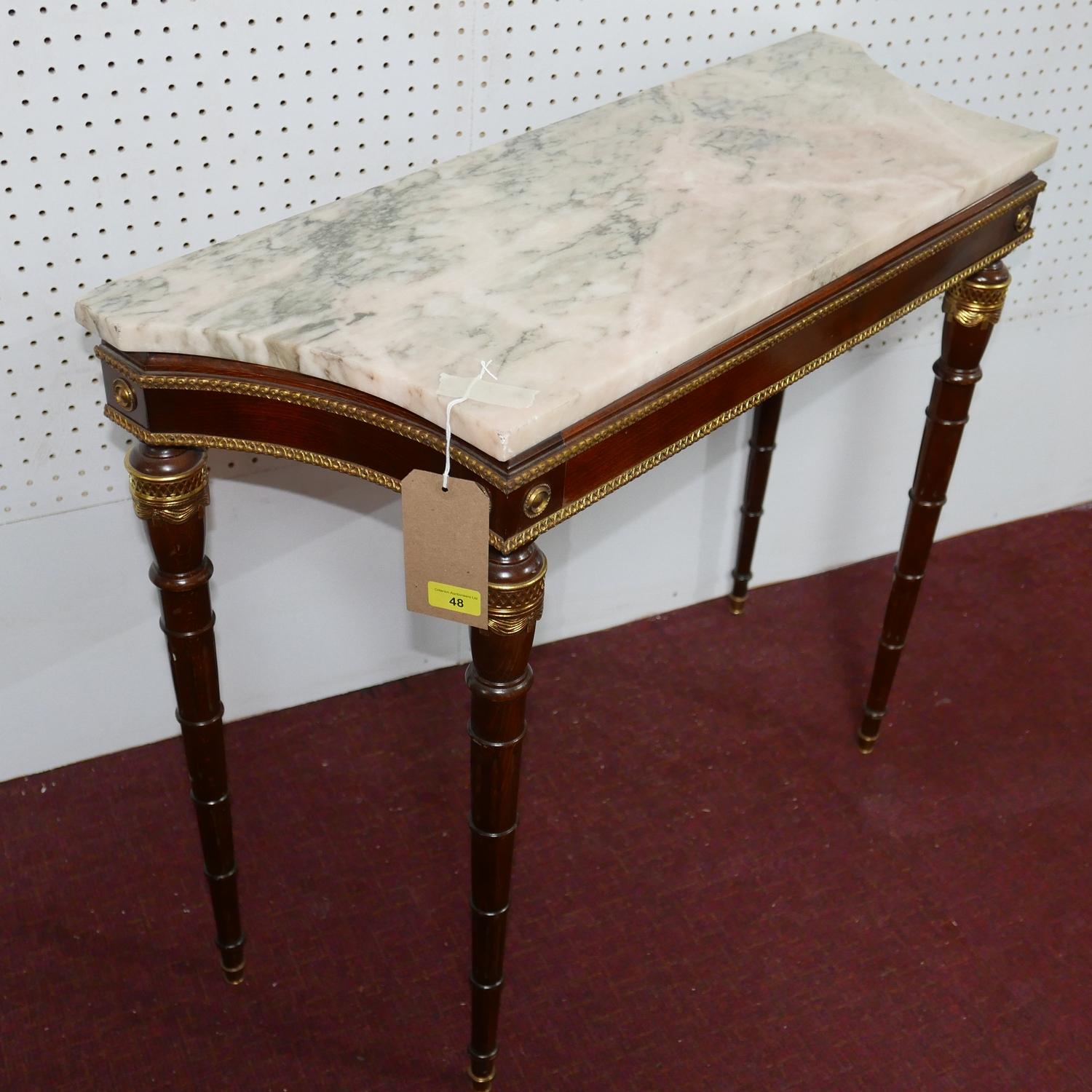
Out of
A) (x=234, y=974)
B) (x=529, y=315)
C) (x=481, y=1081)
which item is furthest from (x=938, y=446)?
(x=234, y=974)

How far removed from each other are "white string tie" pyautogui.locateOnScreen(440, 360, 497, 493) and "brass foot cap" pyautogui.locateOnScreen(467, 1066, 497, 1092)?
99 centimetres

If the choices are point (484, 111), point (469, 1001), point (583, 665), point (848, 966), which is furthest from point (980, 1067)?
point (484, 111)

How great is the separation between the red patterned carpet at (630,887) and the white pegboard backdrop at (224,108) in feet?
2.04

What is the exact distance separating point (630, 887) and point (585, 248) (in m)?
1.13

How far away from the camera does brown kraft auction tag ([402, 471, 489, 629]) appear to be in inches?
55.4

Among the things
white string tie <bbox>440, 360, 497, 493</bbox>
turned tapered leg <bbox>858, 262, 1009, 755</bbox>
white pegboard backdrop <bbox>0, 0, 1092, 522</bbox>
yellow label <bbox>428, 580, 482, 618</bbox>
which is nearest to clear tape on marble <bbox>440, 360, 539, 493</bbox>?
white string tie <bbox>440, 360, 497, 493</bbox>

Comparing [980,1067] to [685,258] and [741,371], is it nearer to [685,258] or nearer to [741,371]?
[741,371]

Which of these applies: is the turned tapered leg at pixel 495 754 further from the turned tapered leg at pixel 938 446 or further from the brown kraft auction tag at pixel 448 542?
the turned tapered leg at pixel 938 446

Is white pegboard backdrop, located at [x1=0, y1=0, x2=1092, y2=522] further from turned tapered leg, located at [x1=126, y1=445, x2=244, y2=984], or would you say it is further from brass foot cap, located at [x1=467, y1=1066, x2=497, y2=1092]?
brass foot cap, located at [x1=467, y1=1066, x2=497, y2=1092]

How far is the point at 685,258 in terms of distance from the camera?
1.69 meters

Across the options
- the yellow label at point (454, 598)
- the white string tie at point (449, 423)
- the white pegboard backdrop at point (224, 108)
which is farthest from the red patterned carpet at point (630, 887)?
the white string tie at point (449, 423)

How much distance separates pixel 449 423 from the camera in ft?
4.51

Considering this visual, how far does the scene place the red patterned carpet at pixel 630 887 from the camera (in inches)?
80.8

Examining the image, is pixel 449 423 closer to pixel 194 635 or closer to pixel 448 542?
pixel 448 542
